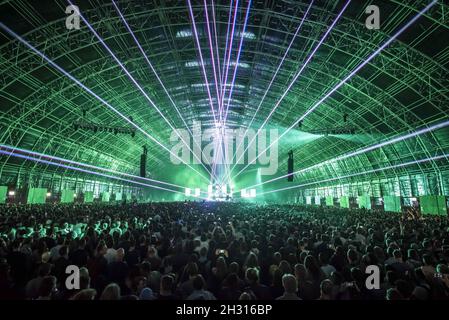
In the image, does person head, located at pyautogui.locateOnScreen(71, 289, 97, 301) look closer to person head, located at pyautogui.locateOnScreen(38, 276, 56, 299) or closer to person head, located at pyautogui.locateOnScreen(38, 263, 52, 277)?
person head, located at pyautogui.locateOnScreen(38, 276, 56, 299)

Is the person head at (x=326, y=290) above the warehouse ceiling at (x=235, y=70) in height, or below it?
below

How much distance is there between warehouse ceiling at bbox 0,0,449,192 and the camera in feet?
49.6

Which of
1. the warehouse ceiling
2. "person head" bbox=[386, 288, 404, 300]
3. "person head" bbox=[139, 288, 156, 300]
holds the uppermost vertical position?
the warehouse ceiling

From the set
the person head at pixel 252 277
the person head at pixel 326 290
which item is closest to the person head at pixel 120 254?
the person head at pixel 252 277

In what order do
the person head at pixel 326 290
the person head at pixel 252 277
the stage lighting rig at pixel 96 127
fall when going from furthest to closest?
the stage lighting rig at pixel 96 127
the person head at pixel 252 277
the person head at pixel 326 290

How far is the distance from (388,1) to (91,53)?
1911 centimetres

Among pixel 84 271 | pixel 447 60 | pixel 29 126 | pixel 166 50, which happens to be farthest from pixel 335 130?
pixel 29 126

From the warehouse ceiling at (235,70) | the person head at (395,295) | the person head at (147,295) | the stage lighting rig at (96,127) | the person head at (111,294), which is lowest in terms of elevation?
the person head at (147,295)

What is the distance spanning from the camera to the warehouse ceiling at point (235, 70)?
15.1 m

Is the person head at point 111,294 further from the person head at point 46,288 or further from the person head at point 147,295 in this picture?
the person head at point 46,288

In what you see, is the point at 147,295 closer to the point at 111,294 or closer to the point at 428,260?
the point at 111,294

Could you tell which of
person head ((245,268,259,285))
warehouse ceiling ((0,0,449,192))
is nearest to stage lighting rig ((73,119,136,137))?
warehouse ceiling ((0,0,449,192))

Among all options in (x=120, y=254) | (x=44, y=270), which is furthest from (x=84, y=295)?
(x=120, y=254)
